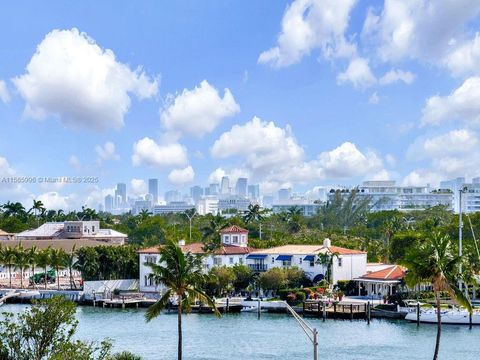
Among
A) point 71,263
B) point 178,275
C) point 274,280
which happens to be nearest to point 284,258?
point 274,280

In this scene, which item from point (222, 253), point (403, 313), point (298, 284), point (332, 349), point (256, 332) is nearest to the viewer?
point (332, 349)

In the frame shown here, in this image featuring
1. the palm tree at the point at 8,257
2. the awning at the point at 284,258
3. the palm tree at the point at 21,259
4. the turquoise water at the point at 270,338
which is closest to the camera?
the turquoise water at the point at 270,338

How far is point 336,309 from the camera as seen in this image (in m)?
76.4

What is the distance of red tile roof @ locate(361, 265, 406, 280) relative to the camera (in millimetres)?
84688

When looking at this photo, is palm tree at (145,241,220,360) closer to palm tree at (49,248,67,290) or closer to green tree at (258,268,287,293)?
green tree at (258,268,287,293)

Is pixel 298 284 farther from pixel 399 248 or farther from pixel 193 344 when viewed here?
pixel 193 344

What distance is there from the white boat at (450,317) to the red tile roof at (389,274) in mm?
12073

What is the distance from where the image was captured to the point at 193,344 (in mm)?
60125

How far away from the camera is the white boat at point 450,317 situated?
6906 centimetres

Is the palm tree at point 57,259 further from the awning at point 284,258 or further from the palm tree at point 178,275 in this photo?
the palm tree at point 178,275

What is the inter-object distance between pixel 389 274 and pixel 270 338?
2660cm

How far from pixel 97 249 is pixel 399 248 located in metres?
39.0

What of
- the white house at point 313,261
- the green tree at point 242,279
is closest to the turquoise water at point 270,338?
the green tree at point 242,279

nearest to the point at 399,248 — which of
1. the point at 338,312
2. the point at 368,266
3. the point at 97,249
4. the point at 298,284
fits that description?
the point at 368,266
